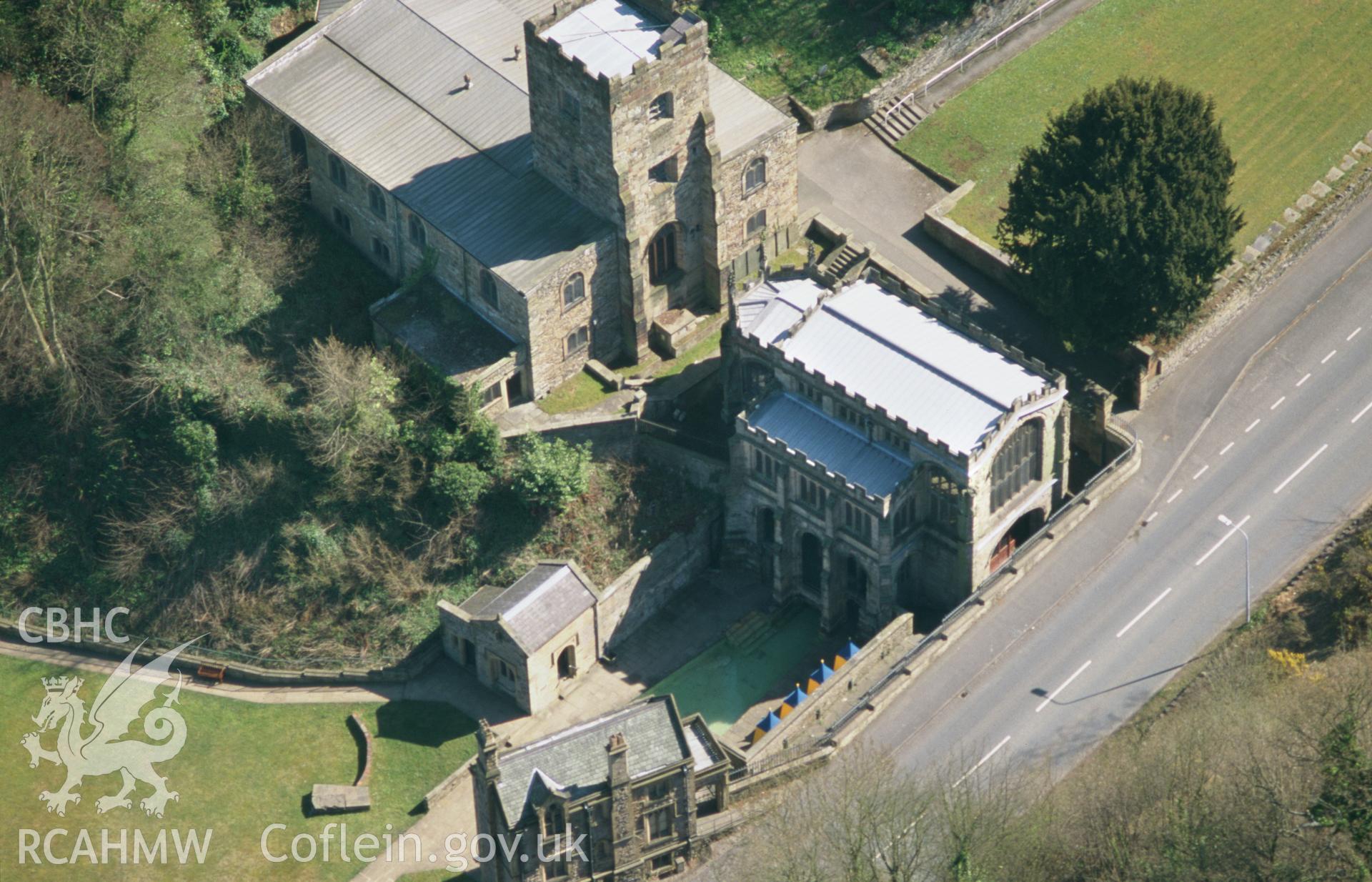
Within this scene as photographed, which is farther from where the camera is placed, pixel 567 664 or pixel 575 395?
pixel 575 395

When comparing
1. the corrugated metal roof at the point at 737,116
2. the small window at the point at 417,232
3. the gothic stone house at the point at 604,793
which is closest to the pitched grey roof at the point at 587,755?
the gothic stone house at the point at 604,793

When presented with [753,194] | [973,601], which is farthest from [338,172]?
[973,601]

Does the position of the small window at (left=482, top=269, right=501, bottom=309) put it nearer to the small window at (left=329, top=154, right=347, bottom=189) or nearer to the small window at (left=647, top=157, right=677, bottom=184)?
the small window at (left=647, top=157, right=677, bottom=184)

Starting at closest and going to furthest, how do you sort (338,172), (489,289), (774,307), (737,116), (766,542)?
1. (774,307)
2. (489,289)
3. (766,542)
4. (737,116)
5. (338,172)

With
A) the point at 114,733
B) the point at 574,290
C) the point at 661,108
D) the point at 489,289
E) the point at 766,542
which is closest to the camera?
the point at 661,108

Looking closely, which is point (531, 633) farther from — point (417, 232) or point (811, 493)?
point (417, 232)

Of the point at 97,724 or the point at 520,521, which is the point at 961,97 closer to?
the point at 520,521
